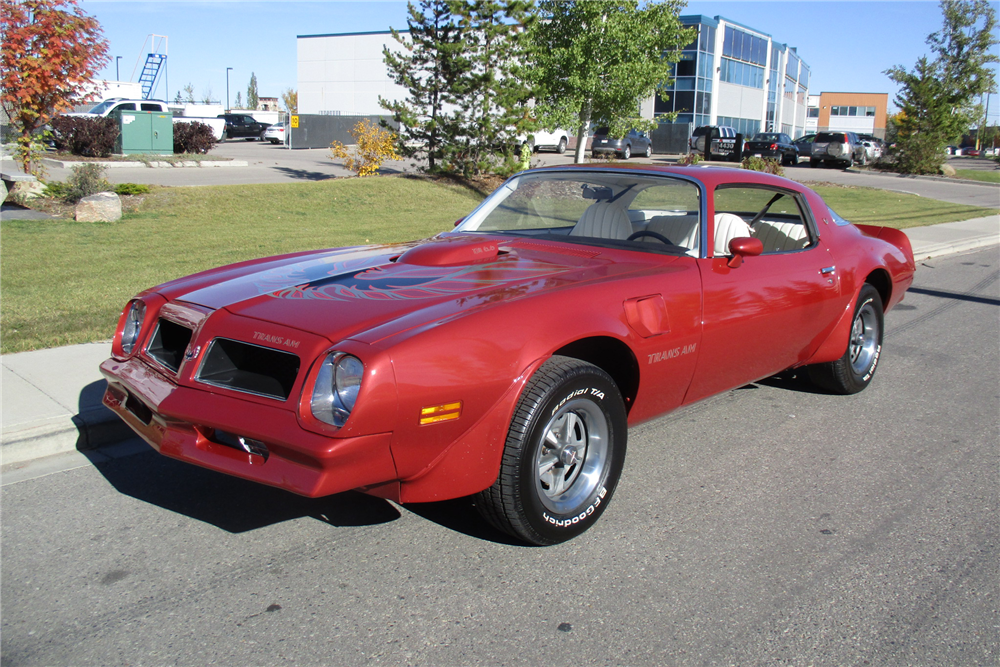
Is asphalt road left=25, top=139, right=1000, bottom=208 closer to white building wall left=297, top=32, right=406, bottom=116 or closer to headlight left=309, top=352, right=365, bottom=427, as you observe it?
headlight left=309, top=352, right=365, bottom=427

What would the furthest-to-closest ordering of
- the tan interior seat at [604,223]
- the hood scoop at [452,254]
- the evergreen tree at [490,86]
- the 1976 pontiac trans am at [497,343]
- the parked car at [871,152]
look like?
1. the parked car at [871,152]
2. the evergreen tree at [490,86]
3. the tan interior seat at [604,223]
4. the hood scoop at [452,254]
5. the 1976 pontiac trans am at [497,343]

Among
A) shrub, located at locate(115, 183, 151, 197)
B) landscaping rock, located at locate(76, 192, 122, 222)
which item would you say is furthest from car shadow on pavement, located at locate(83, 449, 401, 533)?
shrub, located at locate(115, 183, 151, 197)

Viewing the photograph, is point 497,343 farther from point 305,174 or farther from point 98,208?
point 305,174

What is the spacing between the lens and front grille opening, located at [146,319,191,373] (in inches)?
139

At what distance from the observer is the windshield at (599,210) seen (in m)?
4.24

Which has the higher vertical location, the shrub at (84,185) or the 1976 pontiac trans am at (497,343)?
the shrub at (84,185)

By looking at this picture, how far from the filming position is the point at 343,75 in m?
53.2

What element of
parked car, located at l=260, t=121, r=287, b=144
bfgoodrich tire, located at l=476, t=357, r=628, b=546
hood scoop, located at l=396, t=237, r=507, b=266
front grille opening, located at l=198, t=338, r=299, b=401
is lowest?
bfgoodrich tire, located at l=476, t=357, r=628, b=546

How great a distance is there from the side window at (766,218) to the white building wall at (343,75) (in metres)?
48.1

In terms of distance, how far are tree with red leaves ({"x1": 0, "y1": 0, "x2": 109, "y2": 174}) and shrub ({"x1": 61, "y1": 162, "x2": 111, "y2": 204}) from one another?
4.11ft

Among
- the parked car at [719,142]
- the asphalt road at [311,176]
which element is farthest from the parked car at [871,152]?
the parked car at [719,142]

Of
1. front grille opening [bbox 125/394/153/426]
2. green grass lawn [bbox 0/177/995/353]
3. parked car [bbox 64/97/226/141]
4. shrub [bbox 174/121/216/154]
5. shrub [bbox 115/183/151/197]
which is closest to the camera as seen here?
front grille opening [bbox 125/394/153/426]

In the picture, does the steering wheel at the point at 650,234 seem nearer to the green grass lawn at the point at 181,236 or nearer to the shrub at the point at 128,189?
the green grass lawn at the point at 181,236

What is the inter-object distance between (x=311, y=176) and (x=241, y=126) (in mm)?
21918
